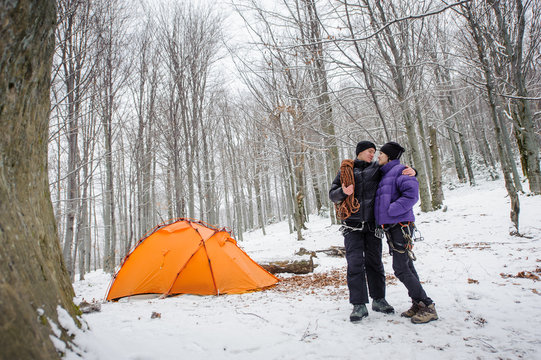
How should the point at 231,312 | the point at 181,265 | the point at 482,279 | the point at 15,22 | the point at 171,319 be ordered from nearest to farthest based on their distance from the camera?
1. the point at 15,22
2. the point at 171,319
3. the point at 231,312
4. the point at 482,279
5. the point at 181,265

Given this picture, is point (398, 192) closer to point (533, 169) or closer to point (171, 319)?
point (171, 319)

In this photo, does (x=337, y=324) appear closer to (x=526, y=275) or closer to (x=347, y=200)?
(x=347, y=200)

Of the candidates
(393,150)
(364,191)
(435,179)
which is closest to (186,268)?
(364,191)

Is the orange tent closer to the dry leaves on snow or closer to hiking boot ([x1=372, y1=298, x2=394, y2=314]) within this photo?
hiking boot ([x1=372, y1=298, x2=394, y2=314])

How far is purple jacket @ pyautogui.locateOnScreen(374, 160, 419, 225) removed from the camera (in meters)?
2.97

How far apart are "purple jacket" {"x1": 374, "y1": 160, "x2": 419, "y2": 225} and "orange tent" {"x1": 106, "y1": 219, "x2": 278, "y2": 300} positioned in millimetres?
2842

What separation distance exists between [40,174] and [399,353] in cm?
299

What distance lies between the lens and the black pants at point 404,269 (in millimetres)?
2908

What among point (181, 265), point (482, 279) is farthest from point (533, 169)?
point (181, 265)

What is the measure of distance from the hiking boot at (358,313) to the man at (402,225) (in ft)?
1.34

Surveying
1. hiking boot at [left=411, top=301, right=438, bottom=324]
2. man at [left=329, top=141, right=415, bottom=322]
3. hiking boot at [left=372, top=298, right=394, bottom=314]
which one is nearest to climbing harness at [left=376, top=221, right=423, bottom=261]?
man at [left=329, top=141, right=415, bottom=322]

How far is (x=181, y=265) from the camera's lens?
5.08m

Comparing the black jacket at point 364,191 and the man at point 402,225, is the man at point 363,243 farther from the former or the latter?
the man at point 402,225

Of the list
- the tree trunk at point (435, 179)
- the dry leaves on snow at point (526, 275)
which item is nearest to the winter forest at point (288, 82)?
the tree trunk at point (435, 179)
